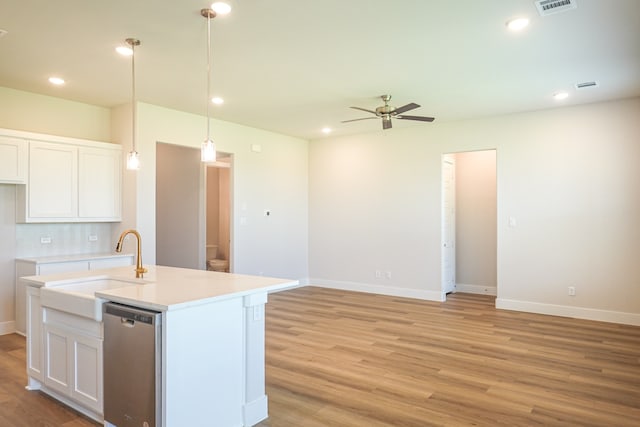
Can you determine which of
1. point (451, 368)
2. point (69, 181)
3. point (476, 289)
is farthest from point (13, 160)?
point (476, 289)

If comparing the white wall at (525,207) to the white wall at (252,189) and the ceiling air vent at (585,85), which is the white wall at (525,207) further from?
the ceiling air vent at (585,85)

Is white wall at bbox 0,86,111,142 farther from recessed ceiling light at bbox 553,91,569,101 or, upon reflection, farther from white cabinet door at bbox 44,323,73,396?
recessed ceiling light at bbox 553,91,569,101

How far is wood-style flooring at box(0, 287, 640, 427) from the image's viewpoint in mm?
2857

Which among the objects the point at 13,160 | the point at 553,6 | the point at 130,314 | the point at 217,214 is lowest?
the point at 130,314

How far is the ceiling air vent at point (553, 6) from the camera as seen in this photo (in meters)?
2.85

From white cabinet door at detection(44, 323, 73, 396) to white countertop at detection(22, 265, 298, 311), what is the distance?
1.19 ft

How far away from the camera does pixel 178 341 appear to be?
7.53 ft

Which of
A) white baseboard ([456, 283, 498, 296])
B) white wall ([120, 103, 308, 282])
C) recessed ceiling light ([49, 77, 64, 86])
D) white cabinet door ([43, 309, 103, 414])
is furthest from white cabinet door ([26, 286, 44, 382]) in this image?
white baseboard ([456, 283, 498, 296])

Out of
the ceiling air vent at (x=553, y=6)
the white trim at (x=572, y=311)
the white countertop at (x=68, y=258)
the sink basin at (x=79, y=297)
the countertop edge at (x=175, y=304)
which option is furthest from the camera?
the white trim at (x=572, y=311)

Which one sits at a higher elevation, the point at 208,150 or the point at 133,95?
the point at 133,95

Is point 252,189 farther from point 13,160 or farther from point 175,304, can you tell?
point 175,304

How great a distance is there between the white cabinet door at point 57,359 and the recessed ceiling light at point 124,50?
2328 millimetres

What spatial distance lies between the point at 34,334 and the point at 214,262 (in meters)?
5.60

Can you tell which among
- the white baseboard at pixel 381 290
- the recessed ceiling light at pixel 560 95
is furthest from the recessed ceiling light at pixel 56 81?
the recessed ceiling light at pixel 560 95
